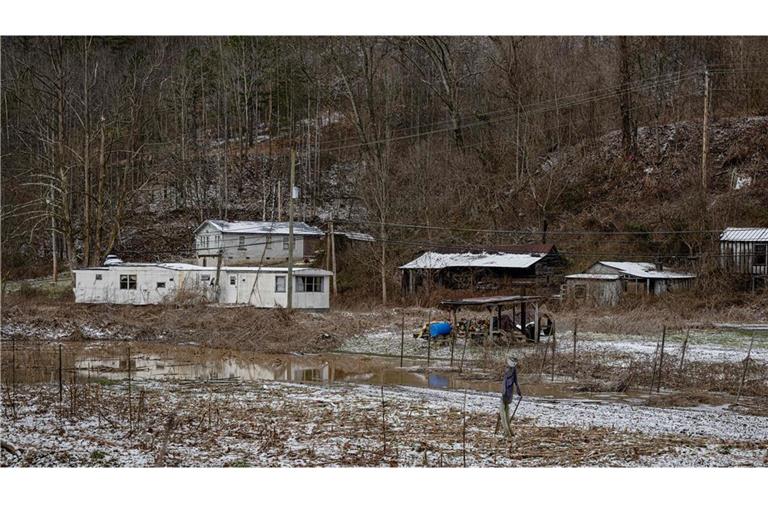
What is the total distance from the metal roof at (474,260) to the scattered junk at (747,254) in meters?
9.98

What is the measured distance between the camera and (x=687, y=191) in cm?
5150

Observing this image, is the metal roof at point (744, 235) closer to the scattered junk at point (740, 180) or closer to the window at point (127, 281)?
the scattered junk at point (740, 180)

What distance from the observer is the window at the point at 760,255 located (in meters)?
42.8

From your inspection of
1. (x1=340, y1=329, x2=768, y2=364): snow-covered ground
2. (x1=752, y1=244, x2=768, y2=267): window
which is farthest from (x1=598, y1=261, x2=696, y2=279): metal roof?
(x1=340, y1=329, x2=768, y2=364): snow-covered ground

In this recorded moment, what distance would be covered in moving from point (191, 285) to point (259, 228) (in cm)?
1359

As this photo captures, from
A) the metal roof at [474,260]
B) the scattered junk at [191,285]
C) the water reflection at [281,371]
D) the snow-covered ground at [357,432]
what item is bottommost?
the water reflection at [281,371]

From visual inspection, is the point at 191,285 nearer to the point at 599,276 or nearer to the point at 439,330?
the point at 439,330

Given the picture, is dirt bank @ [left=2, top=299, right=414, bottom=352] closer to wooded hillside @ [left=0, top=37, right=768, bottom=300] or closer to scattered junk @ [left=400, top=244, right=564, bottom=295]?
wooded hillside @ [left=0, top=37, right=768, bottom=300]

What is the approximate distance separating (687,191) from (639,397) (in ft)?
114

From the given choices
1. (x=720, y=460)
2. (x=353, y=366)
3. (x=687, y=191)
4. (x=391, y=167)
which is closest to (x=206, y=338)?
(x=353, y=366)

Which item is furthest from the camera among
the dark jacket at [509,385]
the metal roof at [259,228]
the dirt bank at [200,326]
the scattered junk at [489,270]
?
the metal roof at [259,228]

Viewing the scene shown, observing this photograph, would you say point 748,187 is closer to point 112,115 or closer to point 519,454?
point 112,115

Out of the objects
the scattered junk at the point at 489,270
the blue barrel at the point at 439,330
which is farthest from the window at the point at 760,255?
the blue barrel at the point at 439,330

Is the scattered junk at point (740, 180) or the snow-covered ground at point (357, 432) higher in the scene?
the scattered junk at point (740, 180)
